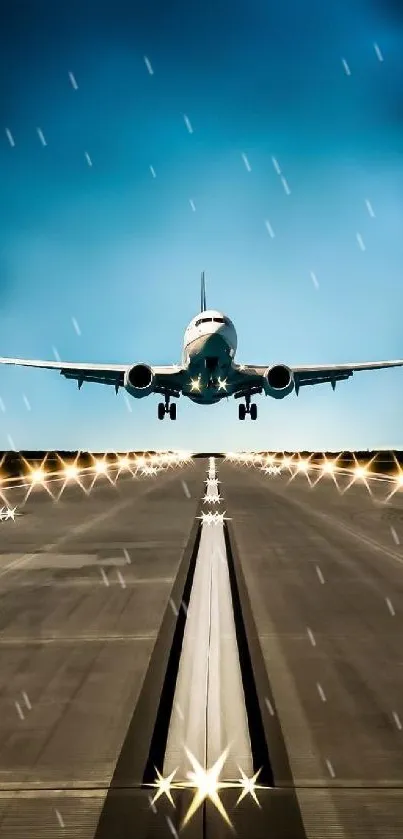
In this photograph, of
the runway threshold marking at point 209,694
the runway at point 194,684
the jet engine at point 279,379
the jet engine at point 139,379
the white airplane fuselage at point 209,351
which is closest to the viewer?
the runway at point 194,684

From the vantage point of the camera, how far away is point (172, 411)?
1800 inches

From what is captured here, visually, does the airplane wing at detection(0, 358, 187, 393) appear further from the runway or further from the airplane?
the runway

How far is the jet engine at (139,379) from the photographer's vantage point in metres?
32.3

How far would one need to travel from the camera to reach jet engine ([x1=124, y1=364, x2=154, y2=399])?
106 feet

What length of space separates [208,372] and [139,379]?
11.9 ft

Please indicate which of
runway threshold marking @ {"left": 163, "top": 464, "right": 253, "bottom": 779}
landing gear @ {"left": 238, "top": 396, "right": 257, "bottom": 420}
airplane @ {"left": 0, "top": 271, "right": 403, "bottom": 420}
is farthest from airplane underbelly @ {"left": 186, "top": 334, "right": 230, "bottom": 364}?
runway threshold marking @ {"left": 163, "top": 464, "right": 253, "bottom": 779}

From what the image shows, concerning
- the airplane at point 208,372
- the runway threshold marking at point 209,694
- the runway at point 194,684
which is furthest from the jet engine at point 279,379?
the runway threshold marking at point 209,694

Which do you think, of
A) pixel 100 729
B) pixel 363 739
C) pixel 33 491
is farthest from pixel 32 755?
pixel 33 491

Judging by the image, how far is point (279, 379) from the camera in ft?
108

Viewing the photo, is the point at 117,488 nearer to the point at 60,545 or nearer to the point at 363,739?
the point at 60,545

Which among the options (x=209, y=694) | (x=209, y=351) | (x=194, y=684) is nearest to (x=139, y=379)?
(x=209, y=351)

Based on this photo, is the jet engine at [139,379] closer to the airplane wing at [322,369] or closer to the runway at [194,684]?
the airplane wing at [322,369]

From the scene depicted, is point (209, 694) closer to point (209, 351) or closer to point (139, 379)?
point (139, 379)

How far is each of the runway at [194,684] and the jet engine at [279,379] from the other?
19.6 meters
